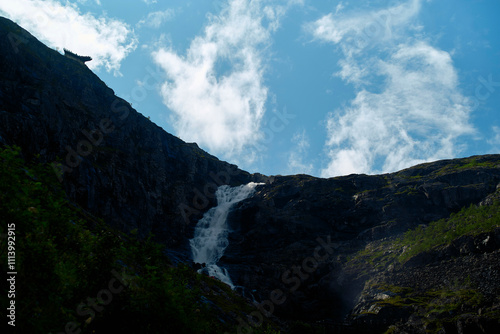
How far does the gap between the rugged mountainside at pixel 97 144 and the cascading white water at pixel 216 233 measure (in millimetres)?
4428

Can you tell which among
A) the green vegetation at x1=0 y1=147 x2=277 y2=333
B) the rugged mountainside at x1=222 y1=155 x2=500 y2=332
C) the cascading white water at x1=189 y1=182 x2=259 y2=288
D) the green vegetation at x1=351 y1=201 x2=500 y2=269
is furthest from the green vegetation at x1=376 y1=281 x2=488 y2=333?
the green vegetation at x1=0 y1=147 x2=277 y2=333

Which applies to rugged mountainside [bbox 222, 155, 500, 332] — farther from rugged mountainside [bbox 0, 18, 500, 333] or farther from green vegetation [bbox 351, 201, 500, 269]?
green vegetation [bbox 351, 201, 500, 269]

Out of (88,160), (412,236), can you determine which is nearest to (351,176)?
(412,236)

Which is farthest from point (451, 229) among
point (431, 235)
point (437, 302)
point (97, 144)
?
point (97, 144)

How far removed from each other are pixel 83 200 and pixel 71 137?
823 inches

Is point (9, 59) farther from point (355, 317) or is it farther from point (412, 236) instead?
point (412, 236)

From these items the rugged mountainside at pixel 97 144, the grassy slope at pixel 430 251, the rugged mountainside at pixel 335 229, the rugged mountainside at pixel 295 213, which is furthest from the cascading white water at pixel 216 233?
the grassy slope at pixel 430 251

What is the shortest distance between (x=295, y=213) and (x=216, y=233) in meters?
31.1

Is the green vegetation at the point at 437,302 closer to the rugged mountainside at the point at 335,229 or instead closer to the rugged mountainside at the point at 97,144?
the rugged mountainside at the point at 335,229

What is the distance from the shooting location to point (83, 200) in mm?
83188

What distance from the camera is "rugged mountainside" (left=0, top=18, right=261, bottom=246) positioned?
8075 centimetres

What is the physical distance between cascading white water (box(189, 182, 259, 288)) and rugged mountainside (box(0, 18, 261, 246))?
4428 mm

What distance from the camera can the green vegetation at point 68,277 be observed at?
42.9ft

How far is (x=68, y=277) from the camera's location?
1439 cm
